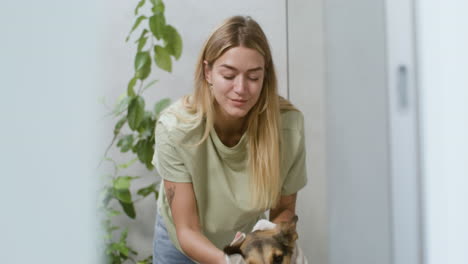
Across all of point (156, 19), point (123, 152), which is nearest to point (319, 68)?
point (156, 19)

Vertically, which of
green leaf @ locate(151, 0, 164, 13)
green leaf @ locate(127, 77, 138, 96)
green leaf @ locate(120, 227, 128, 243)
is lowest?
green leaf @ locate(120, 227, 128, 243)

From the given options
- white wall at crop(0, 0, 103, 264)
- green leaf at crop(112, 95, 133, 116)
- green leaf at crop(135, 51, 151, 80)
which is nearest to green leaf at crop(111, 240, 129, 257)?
green leaf at crop(112, 95, 133, 116)

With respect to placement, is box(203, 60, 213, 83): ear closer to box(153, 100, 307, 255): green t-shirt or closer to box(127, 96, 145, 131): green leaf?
box(153, 100, 307, 255): green t-shirt

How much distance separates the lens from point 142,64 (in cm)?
141

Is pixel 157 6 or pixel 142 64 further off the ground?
pixel 157 6

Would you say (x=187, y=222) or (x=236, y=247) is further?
(x=187, y=222)

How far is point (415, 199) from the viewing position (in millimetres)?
557

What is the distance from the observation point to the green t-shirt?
87cm

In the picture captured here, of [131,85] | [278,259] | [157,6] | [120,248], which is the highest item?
[157,6]

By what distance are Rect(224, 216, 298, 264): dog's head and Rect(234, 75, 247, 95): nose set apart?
235 mm

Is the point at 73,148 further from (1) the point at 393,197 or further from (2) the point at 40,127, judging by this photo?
(1) the point at 393,197

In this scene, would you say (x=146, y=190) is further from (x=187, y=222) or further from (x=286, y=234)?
(x=286, y=234)

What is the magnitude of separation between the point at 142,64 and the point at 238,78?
71 centimetres

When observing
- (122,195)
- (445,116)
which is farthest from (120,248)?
(445,116)
